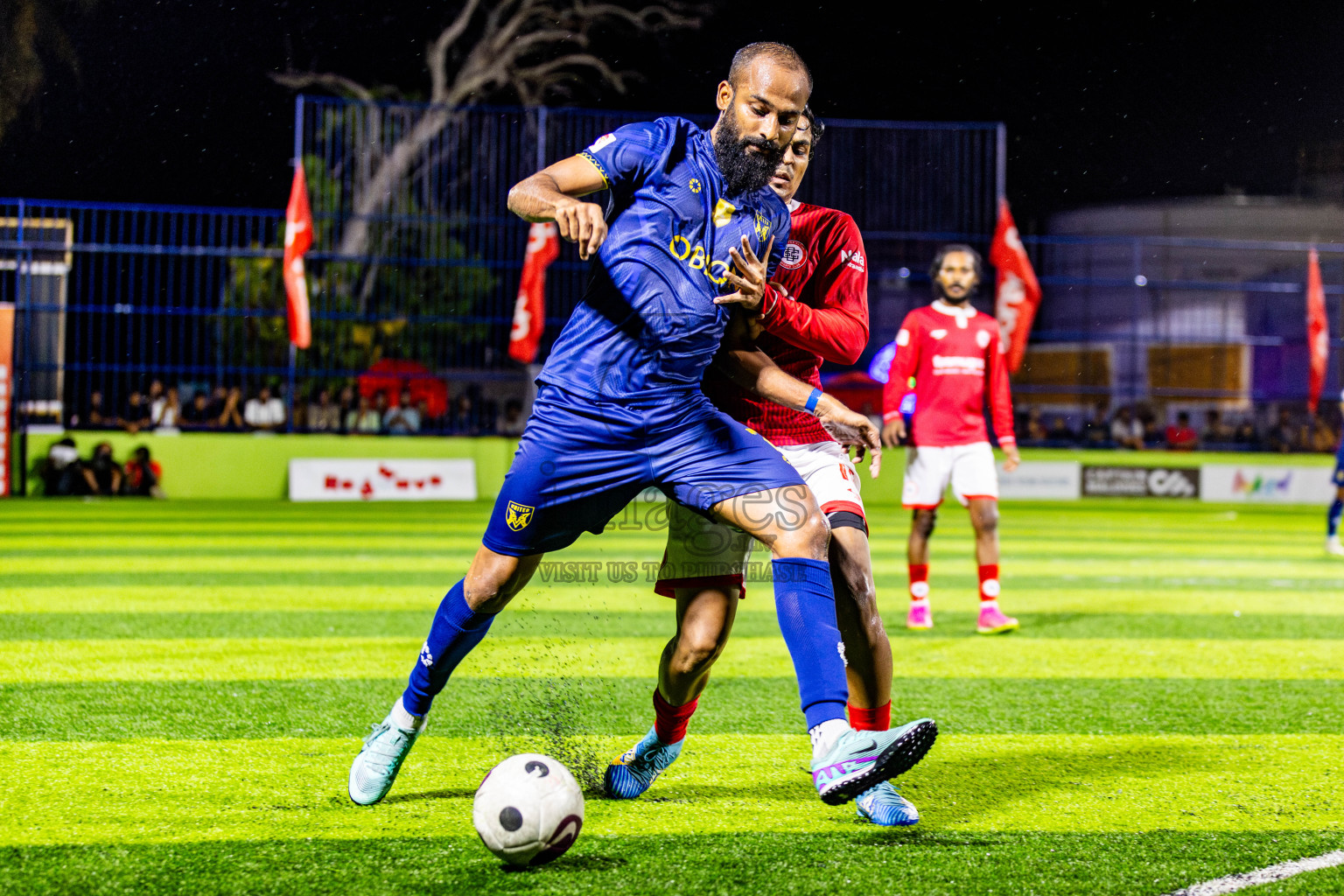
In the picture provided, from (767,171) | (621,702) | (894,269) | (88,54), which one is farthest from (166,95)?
(894,269)

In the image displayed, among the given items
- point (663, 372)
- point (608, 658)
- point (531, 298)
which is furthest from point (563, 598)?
point (531, 298)

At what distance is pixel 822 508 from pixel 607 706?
5.62ft

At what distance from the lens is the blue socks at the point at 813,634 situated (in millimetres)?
2840

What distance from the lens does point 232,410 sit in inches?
725

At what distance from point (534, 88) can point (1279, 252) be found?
20137 millimetres

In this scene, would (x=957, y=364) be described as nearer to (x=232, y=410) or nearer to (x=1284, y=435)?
(x=232, y=410)

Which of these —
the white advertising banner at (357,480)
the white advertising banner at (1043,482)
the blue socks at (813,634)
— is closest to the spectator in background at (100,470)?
the white advertising banner at (357,480)

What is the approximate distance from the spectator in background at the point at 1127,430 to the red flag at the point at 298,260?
535 inches

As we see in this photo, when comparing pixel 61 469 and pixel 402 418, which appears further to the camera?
pixel 402 418

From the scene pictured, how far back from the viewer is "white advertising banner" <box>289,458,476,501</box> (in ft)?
60.3

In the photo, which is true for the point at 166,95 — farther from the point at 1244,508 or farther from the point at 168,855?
the point at 1244,508

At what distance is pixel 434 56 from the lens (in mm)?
23516

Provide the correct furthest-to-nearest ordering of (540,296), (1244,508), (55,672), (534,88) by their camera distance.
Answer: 1. (534,88)
2. (1244,508)
3. (540,296)
4. (55,672)

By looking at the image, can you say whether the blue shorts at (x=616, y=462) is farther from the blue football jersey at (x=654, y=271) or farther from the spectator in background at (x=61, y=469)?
the spectator in background at (x=61, y=469)
